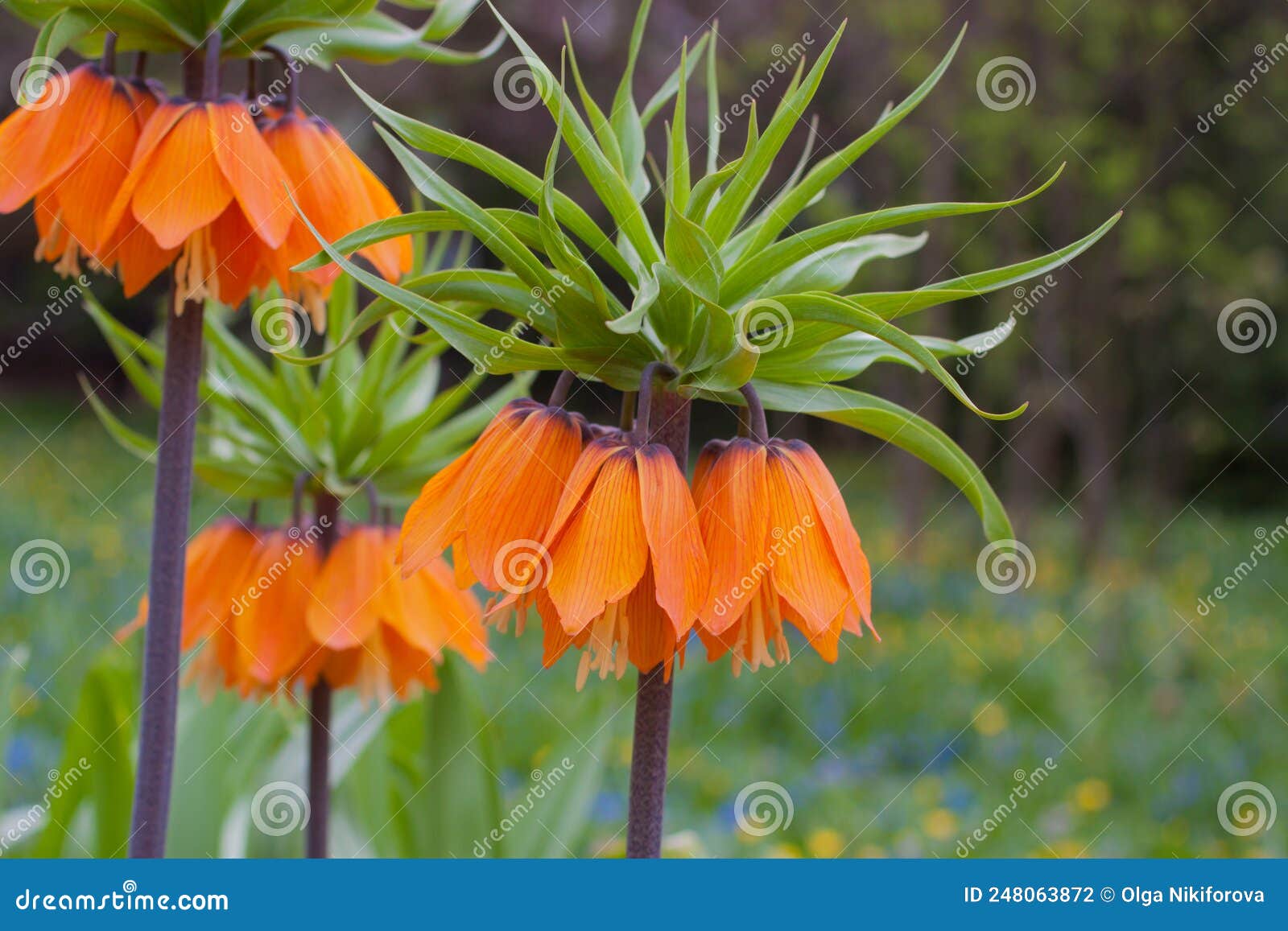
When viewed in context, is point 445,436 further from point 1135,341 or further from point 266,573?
point 1135,341

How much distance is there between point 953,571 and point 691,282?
5075mm

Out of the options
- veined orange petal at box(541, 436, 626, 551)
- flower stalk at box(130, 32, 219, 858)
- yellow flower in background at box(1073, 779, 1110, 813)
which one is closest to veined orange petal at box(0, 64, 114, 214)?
flower stalk at box(130, 32, 219, 858)

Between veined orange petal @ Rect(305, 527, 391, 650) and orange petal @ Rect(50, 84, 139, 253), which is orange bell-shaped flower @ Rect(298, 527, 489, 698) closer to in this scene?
veined orange petal @ Rect(305, 527, 391, 650)

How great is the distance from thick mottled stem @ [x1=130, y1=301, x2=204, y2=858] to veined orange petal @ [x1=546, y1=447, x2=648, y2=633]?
536 millimetres

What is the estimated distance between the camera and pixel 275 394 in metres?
1.57

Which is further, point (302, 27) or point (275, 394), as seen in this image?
point (275, 394)

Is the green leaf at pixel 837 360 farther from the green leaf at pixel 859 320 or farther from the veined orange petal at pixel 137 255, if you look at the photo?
the veined orange petal at pixel 137 255

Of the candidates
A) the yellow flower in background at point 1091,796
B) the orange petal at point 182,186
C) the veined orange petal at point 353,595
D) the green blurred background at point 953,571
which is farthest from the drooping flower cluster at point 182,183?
the yellow flower in background at point 1091,796

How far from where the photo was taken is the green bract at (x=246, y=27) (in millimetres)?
1148

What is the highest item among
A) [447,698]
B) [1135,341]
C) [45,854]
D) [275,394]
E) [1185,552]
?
[1135,341]

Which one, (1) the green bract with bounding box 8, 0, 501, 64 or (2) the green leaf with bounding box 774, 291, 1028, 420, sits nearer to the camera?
Result: (2) the green leaf with bounding box 774, 291, 1028, 420

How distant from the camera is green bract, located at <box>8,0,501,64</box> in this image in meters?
1.15

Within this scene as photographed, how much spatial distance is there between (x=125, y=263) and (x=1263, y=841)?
10.1 ft

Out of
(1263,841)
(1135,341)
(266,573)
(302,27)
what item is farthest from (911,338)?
(1135,341)
